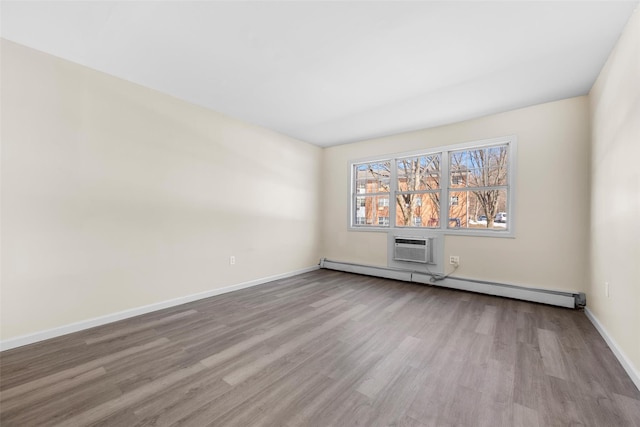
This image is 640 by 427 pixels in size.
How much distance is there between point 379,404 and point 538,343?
172 cm

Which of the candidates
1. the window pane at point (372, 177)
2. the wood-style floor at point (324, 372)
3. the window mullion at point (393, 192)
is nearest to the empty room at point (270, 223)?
the wood-style floor at point (324, 372)

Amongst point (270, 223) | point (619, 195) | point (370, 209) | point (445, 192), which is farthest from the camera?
point (370, 209)

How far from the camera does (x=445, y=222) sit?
13.6 feet

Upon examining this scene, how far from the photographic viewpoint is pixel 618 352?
201cm

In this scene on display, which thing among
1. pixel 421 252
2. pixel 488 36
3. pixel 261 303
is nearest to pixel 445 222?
pixel 421 252

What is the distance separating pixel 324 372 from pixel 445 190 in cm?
334

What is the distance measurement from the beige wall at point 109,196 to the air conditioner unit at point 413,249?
2330 millimetres

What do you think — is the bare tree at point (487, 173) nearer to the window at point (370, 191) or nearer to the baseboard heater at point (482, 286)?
the baseboard heater at point (482, 286)

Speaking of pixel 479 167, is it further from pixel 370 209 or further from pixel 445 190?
pixel 370 209

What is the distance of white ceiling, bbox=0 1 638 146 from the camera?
1.85 meters

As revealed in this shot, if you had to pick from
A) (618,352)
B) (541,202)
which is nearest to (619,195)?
(618,352)

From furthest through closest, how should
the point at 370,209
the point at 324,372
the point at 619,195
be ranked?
the point at 370,209, the point at 619,195, the point at 324,372

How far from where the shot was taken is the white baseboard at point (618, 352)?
1.71 metres

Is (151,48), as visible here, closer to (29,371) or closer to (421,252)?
(29,371)
